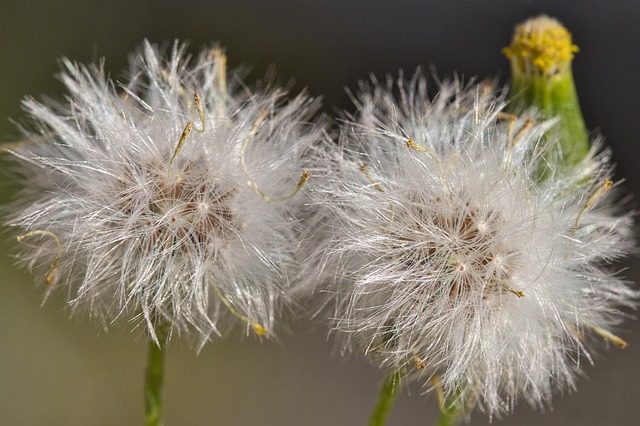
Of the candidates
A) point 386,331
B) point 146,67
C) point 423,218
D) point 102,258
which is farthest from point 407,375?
point 146,67

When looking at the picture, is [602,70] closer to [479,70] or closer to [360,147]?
[479,70]

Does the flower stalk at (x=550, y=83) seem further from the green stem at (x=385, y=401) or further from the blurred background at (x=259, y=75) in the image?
the blurred background at (x=259, y=75)

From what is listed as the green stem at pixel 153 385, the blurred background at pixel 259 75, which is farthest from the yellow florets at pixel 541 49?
the blurred background at pixel 259 75

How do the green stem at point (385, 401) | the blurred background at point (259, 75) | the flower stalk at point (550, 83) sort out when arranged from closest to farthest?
the green stem at point (385, 401) → the flower stalk at point (550, 83) → the blurred background at point (259, 75)

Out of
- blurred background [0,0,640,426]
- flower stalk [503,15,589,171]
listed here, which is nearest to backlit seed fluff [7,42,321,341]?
flower stalk [503,15,589,171]

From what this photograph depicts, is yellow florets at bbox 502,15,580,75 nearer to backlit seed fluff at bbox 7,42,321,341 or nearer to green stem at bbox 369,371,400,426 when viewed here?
backlit seed fluff at bbox 7,42,321,341
